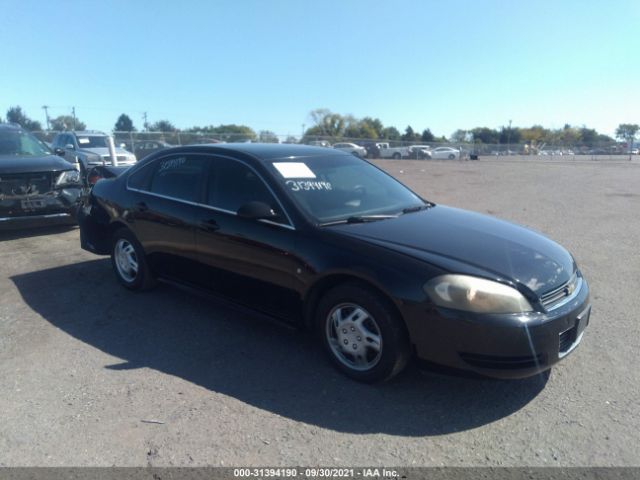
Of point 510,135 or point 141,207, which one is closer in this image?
point 141,207

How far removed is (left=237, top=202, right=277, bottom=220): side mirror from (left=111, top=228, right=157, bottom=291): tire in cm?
179

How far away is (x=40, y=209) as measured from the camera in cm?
782

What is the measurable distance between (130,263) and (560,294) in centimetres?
409

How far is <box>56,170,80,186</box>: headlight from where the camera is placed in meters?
8.05

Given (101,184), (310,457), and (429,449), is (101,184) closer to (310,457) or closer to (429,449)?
(310,457)

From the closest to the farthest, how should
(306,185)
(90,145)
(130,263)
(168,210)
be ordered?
(306,185)
(168,210)
(130,263)
(90,145)

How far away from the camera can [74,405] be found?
128 inches

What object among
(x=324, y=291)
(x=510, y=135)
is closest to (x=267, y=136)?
(x=324, y=291)

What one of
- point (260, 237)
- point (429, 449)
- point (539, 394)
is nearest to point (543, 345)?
point (539, 394)

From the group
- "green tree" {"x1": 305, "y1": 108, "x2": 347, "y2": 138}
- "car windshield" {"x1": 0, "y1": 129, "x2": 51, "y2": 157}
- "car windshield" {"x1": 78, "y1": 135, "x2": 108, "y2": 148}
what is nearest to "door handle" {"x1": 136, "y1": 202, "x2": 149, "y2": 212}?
"car windshield" {"x1": 0, "y1": 129, "x2": 51, "y2": 157}

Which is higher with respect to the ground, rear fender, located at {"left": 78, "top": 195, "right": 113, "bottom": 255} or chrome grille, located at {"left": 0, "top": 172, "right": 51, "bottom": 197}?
chrome grille, located at {"left": 0, "top": 172, "right": 51, "bottom": 197}

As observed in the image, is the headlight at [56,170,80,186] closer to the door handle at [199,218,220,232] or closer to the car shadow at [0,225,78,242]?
the car shadow at [0,225,78,242]

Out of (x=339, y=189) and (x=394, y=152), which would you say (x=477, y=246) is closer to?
(x=339, y=189)

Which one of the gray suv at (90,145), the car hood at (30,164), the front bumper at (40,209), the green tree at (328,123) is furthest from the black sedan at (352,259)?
the green tree at (328,123)
